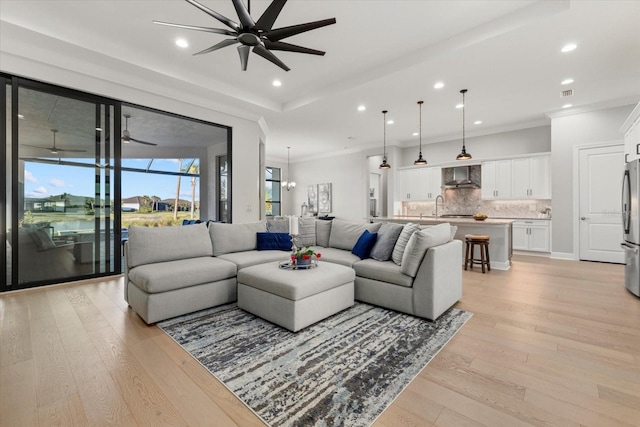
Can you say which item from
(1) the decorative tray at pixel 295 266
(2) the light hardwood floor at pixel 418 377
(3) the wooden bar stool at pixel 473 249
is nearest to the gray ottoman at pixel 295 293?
(1) the decorative tray at pixel 295 266

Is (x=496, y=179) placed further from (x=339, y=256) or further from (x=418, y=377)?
(x=418, y=377)

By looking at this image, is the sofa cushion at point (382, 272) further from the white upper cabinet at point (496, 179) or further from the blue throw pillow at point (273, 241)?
the white upper cabinet at point (496, 179)

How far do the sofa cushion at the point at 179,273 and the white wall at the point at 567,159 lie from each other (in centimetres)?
650

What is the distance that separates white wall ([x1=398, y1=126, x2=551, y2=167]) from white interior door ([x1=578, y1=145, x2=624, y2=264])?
1128 millimetres

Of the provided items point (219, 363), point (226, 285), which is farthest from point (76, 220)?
point (219, 363)

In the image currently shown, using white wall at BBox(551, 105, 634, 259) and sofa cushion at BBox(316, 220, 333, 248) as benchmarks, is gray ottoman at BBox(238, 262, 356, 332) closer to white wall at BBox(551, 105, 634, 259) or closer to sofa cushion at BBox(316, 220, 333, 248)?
sofa cushion at BBox(316, 220, 333, 248)

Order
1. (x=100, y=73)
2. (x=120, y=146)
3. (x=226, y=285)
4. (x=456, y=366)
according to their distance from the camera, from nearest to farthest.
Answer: (x=456, y=366) < (x=226, y=285) < (x=100, y=73) < (x=120, y=146)

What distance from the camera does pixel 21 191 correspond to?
3.68 m

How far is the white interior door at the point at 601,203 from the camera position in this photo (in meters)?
5.34

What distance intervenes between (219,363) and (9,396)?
1.13 m

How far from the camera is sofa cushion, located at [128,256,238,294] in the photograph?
106 inches

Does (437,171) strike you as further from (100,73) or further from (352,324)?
(100,73)

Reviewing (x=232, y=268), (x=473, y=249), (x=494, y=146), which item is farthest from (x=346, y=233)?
(x=494, y=146)

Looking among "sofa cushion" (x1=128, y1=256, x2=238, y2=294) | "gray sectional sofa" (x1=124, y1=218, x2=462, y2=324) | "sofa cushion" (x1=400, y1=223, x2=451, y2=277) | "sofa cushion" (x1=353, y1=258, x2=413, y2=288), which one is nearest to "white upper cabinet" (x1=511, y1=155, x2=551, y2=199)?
"gray sectional sofa" (x1=124, y1=218, x2=462, y2=324)
